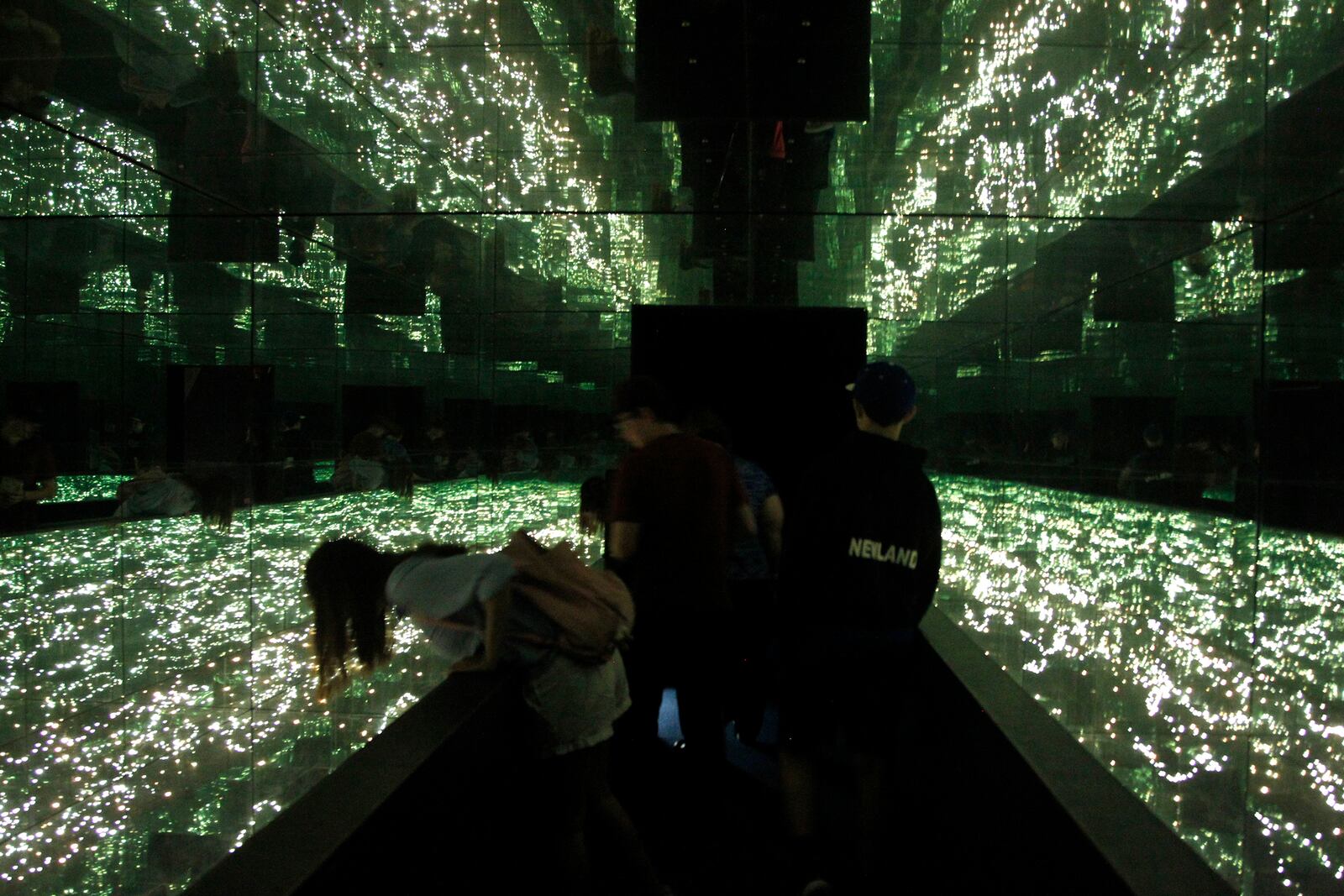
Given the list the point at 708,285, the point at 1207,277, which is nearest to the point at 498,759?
the point at 708,285

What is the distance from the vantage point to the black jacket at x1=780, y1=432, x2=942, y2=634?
269 cm

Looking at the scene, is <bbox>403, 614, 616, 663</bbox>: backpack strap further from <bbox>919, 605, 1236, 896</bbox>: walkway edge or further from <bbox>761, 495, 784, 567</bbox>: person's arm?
<bbox>761, 495, 784, 567</bbox>: person's arm

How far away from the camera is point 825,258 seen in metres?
8.39

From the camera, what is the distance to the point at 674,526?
12.0ft

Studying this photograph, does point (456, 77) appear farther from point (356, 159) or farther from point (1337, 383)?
point (1337, 383)

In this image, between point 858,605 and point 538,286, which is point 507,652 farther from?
point 538,286

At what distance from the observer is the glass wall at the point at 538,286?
18.4 ft

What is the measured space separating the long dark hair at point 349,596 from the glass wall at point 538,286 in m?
1.36

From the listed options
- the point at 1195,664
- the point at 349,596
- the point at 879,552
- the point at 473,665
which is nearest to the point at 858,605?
the point at 879,552

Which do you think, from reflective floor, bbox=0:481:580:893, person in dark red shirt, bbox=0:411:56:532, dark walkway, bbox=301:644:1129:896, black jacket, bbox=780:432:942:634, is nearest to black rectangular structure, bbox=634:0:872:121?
reflective floor, bbox=0:481:580:893

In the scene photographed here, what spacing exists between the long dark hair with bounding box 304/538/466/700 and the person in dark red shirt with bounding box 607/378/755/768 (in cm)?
81

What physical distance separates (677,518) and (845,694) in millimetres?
1051

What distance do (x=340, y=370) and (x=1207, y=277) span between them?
11.4 m

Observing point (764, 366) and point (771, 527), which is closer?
point (771, 527)
